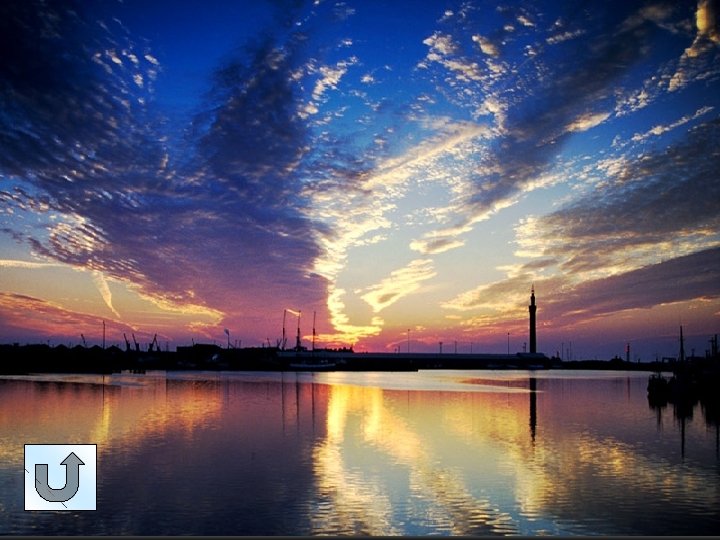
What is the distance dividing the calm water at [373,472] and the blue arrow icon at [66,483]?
0.99 m

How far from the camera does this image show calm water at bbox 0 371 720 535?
22.6m

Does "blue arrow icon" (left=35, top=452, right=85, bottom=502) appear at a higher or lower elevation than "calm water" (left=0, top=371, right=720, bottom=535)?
higher

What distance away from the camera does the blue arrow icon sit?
25.4m

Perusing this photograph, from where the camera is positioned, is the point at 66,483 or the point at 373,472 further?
the point at 373,472

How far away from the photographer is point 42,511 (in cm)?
2355

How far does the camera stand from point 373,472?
31641mm

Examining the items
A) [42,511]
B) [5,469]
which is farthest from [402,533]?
[5,469]

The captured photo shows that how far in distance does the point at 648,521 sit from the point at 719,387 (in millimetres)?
70714

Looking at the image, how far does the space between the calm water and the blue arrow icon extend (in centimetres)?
99

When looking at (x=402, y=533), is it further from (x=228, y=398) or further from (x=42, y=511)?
(x=228, y=398)

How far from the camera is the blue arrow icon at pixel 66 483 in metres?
25.4

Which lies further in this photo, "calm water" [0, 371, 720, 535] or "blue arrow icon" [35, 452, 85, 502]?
"blue arrow icon" [35, 452, 85, 502]

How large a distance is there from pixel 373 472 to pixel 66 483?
14.5m

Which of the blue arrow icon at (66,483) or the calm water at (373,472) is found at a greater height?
the blue arrow icon at (66,483)
